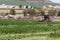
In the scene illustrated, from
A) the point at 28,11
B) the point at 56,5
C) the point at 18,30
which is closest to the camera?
the point at 18,30

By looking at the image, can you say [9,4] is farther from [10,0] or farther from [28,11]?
[28,11]

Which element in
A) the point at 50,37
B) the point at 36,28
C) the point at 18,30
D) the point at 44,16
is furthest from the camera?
the point at 44,16

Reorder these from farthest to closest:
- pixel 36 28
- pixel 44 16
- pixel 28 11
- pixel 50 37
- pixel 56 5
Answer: pixel 56 5
pixel 28 11
pixel 44 16
pixel 36 28
pixel 50 37

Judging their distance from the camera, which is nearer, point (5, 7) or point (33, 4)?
point (5, 7)

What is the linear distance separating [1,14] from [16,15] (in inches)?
42.3

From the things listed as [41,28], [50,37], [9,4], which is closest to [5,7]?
[9,4]

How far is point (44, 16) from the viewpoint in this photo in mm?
15383

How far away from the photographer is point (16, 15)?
1586 cm

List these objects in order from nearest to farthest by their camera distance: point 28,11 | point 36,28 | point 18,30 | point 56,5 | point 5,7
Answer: point 18,30
point 36,28
point 28,11
point 5,7
point 56,5

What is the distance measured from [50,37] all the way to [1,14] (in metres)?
7.67

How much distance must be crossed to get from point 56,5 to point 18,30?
894 centimetres

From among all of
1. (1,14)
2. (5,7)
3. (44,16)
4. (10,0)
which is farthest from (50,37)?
(10,0)

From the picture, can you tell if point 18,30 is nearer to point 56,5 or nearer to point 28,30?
point 28,30

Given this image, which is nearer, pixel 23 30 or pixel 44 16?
pixel 23 30
